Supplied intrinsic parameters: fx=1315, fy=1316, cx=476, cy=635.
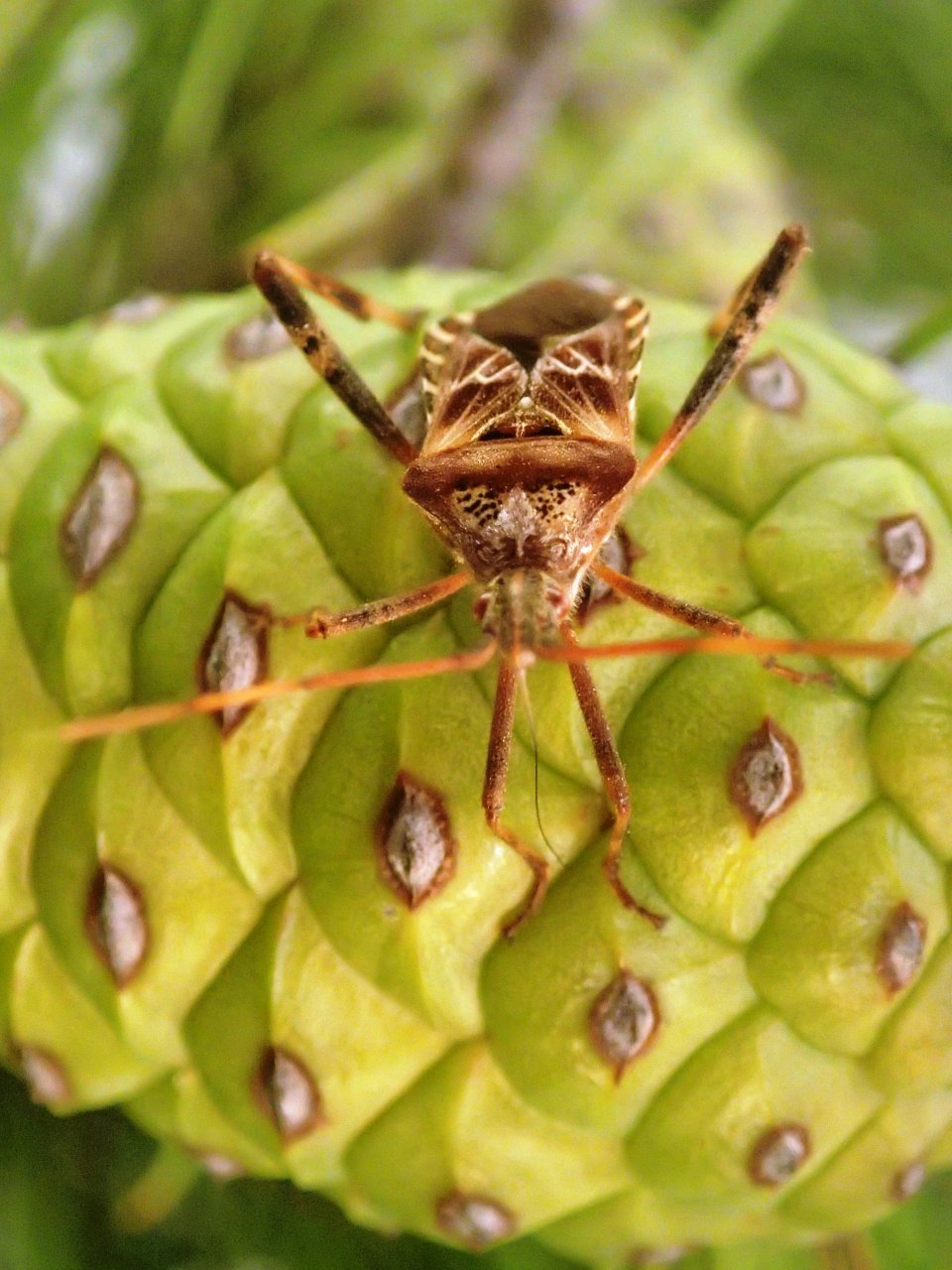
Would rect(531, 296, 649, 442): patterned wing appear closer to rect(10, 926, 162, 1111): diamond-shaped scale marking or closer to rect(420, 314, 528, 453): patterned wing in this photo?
rect(420, 314, 528, 453): patterned wing

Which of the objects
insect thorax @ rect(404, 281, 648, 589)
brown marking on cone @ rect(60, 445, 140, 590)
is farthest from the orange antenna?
brown marking on cone @ rect(60, 445, 140, 590)

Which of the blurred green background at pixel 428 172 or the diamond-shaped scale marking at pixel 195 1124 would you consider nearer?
the diamond-shaped scale marking at pixel 195 1124

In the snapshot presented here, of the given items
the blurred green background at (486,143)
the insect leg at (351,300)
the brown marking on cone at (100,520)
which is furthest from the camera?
the blurred green background at (486,143)

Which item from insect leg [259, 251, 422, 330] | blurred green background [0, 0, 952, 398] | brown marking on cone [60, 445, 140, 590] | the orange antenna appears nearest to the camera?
the orange antenna

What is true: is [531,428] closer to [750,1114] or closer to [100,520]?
[100,520]

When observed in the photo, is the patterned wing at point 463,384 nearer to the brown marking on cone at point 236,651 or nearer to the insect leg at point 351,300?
the insect leg at point 351,300

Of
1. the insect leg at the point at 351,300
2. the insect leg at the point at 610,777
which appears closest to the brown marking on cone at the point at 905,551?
the insect leg at the point at 610,777
